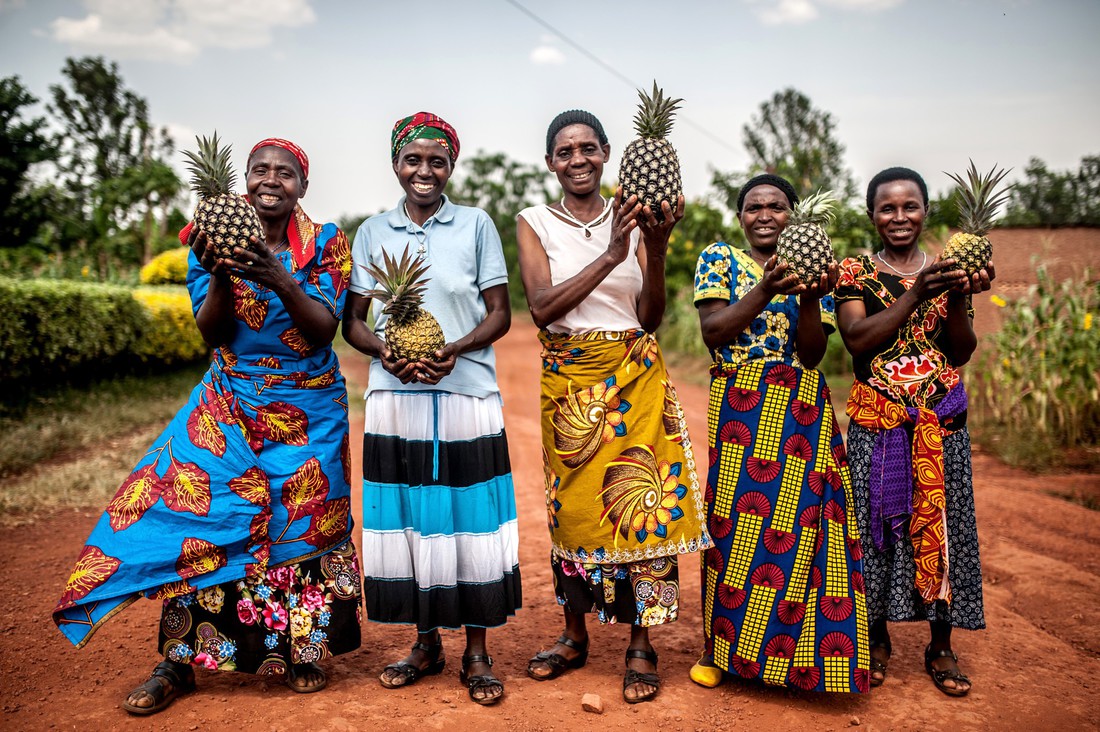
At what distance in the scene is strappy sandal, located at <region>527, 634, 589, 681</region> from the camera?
3.70 metres

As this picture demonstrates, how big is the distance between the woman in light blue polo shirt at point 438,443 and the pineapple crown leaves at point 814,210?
1.27m

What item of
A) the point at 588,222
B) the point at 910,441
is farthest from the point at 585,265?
the point at 910,441

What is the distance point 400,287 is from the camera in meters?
3.25

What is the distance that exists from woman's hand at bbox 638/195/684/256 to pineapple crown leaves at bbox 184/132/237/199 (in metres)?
1.65

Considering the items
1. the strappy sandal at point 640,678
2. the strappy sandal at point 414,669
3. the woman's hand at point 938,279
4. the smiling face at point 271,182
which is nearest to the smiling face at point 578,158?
the smiling face at point 271,182

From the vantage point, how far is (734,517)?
3.50 meters

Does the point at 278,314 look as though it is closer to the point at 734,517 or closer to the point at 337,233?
the point at 337,233

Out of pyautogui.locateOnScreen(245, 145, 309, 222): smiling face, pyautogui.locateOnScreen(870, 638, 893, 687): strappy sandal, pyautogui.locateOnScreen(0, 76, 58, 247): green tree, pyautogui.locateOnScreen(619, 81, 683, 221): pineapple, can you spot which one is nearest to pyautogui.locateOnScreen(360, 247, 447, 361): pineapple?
pyautogui.locateOnScreen(245, 145, 309, 222): smiling face

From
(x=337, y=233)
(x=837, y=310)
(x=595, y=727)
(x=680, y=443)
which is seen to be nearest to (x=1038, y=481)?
(x=837, y=310)

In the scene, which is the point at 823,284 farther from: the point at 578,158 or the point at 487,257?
the point at 487,257

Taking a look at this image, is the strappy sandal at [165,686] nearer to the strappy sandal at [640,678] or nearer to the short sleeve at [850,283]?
the strappy sandal at [640,678]

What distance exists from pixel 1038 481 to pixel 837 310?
4.96m

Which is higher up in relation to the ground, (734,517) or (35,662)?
(734,517)

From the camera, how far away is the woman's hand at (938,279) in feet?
10.3
